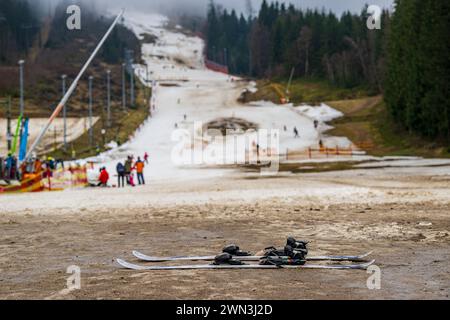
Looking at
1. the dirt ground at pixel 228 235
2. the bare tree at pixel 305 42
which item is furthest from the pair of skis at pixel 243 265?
the bare tree at pixel 305 42

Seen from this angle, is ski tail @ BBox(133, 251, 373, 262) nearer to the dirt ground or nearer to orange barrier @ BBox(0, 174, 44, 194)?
the dirt ground

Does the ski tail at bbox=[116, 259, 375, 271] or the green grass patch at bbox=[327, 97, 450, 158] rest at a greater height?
the green grass patch at bbox=[327, 97, 450, 158]

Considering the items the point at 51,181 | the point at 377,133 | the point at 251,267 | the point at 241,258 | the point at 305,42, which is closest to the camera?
the point at 251,267

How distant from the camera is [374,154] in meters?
48.5

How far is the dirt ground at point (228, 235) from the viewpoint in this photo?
836 cm

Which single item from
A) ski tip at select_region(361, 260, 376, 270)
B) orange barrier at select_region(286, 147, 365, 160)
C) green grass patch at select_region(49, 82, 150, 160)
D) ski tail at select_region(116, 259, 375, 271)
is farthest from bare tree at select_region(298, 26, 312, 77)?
ski tail at select_region(116, 259, 375, 271)

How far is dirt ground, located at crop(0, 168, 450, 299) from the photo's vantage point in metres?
8.36

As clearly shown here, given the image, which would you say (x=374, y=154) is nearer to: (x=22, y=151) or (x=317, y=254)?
(x=22, y=151)

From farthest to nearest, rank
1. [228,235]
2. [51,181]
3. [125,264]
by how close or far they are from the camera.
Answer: [51,181] < [228,235] < [125,264]

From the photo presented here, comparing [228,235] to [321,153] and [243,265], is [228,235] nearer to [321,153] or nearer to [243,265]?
[243,265]

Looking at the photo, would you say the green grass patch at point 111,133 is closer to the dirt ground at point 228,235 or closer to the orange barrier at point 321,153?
the orange barrier at point 321,153

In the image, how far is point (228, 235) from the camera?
14125 mm

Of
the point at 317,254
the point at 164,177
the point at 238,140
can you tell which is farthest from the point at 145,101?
the point at 317,254

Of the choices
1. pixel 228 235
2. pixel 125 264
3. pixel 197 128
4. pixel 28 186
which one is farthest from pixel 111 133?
pixel 125 264
